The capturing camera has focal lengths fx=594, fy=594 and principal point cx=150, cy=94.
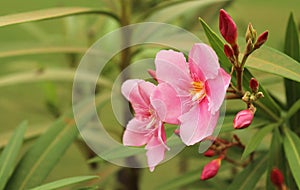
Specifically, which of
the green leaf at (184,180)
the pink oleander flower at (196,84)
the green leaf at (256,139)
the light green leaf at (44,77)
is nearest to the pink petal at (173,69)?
the pink oleander flower at (196,84)

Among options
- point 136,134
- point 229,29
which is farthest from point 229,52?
point 136,134

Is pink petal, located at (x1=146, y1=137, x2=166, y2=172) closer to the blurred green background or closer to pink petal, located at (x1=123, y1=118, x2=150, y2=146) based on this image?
pink petal, located at (x1=123, y1=118, x2=150, y2=146)

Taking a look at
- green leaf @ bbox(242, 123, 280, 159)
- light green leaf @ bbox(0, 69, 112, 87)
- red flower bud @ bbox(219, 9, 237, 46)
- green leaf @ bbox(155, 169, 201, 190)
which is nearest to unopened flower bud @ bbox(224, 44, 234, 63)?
red flower bud @ bbox(219, 9, 237, 46)

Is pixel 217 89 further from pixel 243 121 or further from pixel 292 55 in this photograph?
pixel 292 55

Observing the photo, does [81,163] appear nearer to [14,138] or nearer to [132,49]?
[132,49]

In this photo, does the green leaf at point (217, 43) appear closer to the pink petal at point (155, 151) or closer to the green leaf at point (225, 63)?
the green leaf at point (225, 63)

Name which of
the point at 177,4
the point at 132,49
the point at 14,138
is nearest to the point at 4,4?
the point at 132,49
